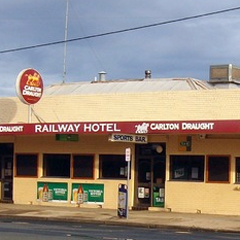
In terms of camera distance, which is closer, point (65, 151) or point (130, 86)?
point (65, 151)

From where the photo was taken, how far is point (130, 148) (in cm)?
3011

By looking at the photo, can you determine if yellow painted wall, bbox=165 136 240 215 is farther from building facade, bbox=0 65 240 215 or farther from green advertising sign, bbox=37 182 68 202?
green advertising sign, bbox=37 182 68 202

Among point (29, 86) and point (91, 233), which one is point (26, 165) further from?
point (91, 233)

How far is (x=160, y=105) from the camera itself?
30062 millimetres

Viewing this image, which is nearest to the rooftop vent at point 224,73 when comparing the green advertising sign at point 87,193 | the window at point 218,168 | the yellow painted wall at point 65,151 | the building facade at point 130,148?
the building facade at point 130,148

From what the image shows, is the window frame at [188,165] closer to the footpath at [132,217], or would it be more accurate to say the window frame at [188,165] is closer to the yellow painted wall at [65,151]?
the footpath at [132,217]

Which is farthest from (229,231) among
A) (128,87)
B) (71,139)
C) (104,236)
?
(128,87)

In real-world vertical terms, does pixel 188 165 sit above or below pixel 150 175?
above

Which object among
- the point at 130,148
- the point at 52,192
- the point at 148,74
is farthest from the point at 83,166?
the point at 148,74

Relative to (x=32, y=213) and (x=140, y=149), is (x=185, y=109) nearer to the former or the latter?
(x=140, y=149)

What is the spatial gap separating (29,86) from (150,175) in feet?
21.7

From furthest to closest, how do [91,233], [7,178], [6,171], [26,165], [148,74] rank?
[148,74]
[6,171]
[7,178]
[26,165]
[91,233]

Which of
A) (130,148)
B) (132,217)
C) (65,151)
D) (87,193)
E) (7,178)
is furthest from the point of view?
(7,178)

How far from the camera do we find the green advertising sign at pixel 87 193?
31.1 metres
